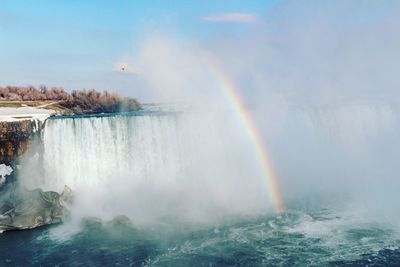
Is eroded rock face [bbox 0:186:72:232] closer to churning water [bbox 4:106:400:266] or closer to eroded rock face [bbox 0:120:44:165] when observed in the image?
churning water [bbox 4:106:400:266]

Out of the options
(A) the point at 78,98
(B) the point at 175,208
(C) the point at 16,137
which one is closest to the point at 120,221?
(B) the point at 175,208

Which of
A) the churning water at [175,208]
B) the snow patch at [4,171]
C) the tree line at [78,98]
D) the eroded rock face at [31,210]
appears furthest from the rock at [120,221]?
the tree line at [78,98]

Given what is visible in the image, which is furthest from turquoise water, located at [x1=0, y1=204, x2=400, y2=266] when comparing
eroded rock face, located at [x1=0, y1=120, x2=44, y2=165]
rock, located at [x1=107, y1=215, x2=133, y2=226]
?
eroded rock face, located at [x1=0, y1=120, x2=44, y2=165]

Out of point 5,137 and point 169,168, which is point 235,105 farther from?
point 5,137

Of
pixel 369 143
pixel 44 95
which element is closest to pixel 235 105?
pixel 369 143

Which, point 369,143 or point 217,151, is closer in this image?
point 217,151

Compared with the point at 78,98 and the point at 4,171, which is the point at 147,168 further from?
the point at 78,98

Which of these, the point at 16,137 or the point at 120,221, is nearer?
the point at 120,221
